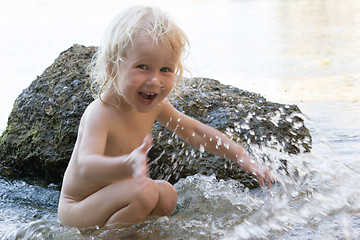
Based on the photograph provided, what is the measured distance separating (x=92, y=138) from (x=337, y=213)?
1271 mm

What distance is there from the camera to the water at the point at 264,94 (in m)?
2.46

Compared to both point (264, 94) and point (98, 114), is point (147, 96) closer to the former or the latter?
point (98, 114)

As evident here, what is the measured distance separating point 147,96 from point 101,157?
37 cm

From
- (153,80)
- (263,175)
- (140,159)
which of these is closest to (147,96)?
(153,80)

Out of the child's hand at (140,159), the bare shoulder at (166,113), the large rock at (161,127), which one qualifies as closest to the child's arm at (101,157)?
the child's hand at (140,159)

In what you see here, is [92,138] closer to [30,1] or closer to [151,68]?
[151,68]

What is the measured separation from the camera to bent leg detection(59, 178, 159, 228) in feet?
7.51

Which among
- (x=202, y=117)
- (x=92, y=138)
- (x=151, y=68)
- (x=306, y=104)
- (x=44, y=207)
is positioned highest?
(x=151, y=68)

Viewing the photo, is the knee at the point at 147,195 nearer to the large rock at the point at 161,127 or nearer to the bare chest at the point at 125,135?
the bare chest at the point at 125,135

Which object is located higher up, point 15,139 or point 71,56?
point 71,56

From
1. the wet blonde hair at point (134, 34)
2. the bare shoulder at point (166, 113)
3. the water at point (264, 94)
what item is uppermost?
the wet blonde hair at point (134, 34)

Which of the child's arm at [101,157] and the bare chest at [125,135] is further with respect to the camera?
the bare chest at [125,135]

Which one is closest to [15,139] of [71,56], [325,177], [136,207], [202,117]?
[71,56]

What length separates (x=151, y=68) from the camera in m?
2.28
